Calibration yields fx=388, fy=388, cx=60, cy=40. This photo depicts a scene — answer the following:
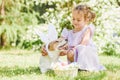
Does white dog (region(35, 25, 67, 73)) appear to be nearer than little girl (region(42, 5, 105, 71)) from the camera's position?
Yes

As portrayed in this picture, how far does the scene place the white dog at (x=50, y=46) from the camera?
513 cm

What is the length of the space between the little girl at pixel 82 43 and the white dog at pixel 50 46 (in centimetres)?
12

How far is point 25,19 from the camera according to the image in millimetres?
12102

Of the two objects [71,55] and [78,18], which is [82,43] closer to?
[71,55]

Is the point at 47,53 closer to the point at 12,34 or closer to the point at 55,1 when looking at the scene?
the point at 55,1

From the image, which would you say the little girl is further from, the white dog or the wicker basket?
the wicker basket

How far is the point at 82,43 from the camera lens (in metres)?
5.30

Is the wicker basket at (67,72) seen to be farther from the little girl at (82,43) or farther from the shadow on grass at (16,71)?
the shadow on grass at (16,71)

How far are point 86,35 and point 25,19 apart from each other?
22.7 feet

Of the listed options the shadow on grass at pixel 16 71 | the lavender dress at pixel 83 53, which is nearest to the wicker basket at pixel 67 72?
the lavender dress at pixel 83 53

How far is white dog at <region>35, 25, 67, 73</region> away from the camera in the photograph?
5.13 m

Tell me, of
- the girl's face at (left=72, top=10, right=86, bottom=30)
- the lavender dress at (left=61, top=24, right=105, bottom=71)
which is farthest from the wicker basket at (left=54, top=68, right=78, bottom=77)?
the girl's face at (left=72, top=10, right=86, bottom=30)

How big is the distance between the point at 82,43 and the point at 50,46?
1.53 ft

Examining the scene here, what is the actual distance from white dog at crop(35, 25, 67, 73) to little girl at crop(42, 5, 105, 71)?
0.12 m
